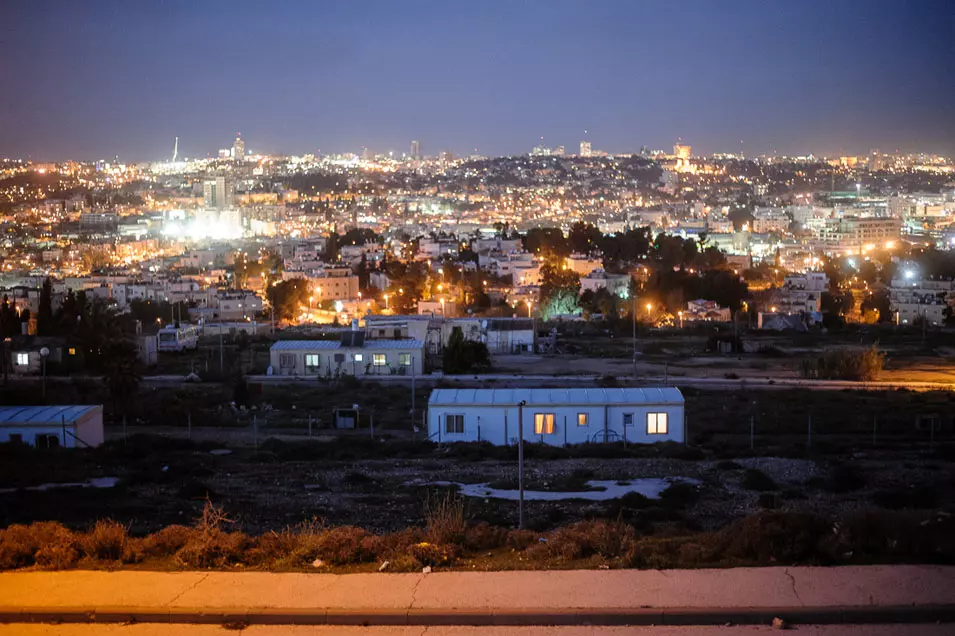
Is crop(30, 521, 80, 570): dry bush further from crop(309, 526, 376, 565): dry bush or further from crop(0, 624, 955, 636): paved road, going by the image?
crop(309, 526, 376, 565): dry bush

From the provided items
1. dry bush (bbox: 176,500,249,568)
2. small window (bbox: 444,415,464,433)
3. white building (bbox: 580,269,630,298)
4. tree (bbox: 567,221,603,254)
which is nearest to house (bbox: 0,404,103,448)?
small window (bbox: 444,415,464,433)

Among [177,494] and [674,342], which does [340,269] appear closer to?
[674,342]

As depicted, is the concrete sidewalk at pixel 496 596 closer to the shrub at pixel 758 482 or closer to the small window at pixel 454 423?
the shrub at pixel 758 482

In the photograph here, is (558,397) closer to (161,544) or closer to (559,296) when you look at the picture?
(161,544)

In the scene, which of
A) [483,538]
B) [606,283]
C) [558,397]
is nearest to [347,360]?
[558,397]

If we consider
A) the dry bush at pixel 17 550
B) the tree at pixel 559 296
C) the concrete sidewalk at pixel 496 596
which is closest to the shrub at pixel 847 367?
the tree at pixel 559 296

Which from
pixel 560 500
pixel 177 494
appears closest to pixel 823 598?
pixel 560 500
